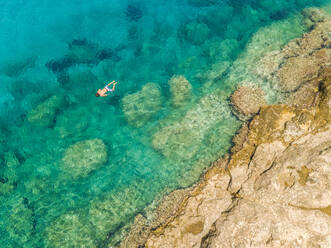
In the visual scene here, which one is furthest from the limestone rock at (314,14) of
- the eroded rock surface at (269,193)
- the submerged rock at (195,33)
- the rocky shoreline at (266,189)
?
the eroded rock surface at (269,193)

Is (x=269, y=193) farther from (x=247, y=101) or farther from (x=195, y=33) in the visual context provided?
(x=195, y=33)

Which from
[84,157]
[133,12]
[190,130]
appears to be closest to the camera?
[190,130]

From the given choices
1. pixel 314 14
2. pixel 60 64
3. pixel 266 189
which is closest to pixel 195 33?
pixel 314 14

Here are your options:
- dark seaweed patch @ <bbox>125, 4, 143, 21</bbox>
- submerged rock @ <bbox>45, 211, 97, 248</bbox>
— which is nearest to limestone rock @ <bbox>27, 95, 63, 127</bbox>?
submerged rock @ <bbox>45, 211, 97, 248</bbox>

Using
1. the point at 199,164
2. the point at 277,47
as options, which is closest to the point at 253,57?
the point at 277,47

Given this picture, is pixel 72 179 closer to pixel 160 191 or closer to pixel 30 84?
pixel 160 191

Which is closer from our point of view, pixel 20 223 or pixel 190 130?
pixel 20 223

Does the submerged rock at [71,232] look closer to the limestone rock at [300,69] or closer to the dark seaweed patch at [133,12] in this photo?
the limestone rock at [300,69]
